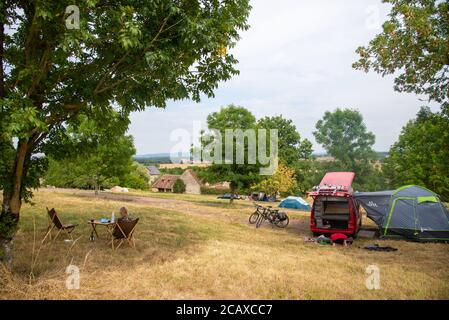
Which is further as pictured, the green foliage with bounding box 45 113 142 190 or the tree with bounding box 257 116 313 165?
the tree with bounding box 257 116 313 165

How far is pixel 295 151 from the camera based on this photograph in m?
55.1

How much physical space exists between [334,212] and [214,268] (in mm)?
8457

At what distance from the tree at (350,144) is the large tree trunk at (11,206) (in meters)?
58.5

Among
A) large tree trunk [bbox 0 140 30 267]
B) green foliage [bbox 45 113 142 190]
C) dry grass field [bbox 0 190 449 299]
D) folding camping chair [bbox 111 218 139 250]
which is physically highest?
green foliage [bbox 45 113 142 190]

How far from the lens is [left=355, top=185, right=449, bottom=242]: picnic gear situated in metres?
12.2

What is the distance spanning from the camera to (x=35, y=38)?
6664 mm

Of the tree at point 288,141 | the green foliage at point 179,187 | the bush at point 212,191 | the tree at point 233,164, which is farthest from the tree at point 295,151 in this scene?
the tree at point 233,164

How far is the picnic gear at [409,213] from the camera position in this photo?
12188 mm

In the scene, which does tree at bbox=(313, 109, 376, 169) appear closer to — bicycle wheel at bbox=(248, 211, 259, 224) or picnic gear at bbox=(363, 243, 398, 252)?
bicycle wheel at bbox=(248, 211, 259, 224)

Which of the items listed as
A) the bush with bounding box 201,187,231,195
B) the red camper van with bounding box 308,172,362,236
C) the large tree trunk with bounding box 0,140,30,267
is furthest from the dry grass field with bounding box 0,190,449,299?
the bush with bounding box 201,187,231,195

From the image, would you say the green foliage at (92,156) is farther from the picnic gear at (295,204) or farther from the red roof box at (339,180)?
the picnic gear at (295,204)

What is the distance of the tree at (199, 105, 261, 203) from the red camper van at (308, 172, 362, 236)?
12007 millimetres

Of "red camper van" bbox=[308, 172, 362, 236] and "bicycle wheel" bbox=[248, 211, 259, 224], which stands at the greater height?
"red camper van" bbox=[308, 172, 362, 236]

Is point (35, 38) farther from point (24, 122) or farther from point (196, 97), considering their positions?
point (196, 97)
